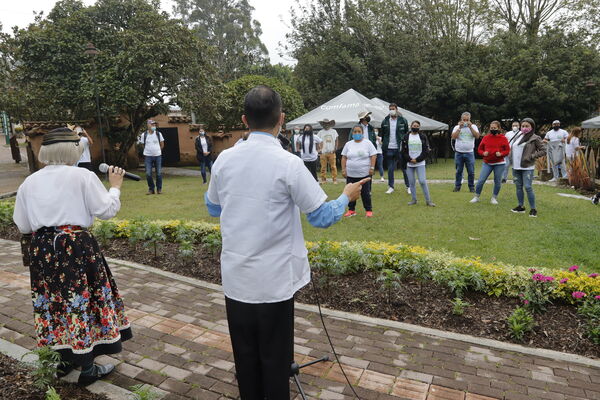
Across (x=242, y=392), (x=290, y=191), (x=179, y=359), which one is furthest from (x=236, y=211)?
(x=179, y=359)

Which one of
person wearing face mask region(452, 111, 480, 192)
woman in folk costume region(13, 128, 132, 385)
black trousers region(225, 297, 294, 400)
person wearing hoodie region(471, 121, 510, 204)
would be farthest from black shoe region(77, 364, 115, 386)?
person wearing face mask region(452, 111, 480, 192)

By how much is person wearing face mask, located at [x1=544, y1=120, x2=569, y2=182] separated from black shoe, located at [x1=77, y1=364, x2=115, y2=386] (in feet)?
41.5

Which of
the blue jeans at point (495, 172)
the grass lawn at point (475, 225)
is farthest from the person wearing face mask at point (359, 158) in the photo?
the blue jeans at point (495, 172)

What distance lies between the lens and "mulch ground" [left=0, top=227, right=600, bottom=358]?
3666 millimetres

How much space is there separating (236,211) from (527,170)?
7.14 meters

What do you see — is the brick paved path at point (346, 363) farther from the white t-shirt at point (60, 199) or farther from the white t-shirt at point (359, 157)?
the white t-shirt at point (359, 157)

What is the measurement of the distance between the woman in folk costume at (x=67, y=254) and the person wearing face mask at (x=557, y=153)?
12617 millimetres

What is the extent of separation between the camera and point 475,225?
24.1 ft

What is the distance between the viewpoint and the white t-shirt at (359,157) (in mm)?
7680

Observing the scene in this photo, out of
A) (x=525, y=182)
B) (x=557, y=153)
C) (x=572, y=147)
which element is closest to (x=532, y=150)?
(x=525, y=182)

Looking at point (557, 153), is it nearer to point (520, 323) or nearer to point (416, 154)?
point (416, 154)

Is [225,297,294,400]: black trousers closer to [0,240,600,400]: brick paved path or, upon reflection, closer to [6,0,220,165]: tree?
[0,240,600,400]: brick paved path

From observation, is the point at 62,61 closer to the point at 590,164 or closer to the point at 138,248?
the point at 138,248

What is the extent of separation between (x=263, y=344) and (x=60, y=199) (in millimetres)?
1650
